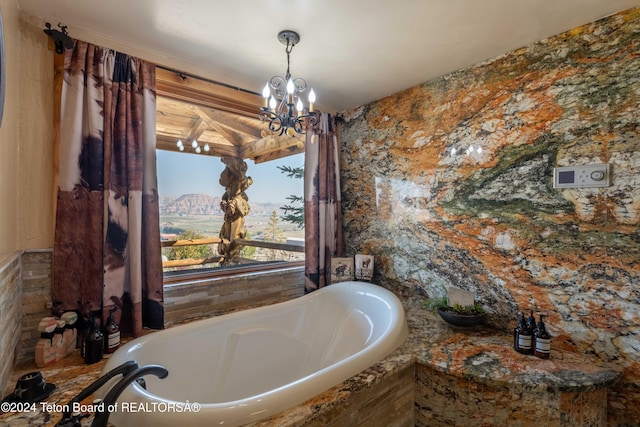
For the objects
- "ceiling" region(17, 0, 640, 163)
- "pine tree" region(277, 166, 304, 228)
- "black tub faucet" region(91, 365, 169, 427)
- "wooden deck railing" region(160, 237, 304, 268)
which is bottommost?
"black tub faucet" region(91, 365, 169, 427)

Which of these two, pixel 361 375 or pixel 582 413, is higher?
pixel 361 375

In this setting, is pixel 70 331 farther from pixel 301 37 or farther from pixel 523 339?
pixel 523 339

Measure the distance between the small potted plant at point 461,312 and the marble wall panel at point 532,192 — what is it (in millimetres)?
107

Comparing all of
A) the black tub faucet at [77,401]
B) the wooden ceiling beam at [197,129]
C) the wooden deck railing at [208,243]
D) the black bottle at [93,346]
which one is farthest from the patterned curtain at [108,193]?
the black tub faucet at [77,401]

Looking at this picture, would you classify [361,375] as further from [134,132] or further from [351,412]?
[134,132]

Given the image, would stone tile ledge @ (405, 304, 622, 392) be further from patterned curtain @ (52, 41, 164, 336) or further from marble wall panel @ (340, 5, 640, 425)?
patterned curtain @ (52, 41, 164, 336)

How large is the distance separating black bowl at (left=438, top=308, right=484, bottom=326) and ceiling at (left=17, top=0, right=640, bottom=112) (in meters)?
1.71

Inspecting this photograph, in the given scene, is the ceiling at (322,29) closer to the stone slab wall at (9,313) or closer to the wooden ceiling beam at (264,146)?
the wooden ceiling beam at (264,146)

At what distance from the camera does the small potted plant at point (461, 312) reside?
177 cm

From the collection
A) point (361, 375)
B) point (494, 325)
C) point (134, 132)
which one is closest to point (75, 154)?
point (134, 132)

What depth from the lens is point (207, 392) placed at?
63.2 inches

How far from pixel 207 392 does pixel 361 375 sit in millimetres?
950

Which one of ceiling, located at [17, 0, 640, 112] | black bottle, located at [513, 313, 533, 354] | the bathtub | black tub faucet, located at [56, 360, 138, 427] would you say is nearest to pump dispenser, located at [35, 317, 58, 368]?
the bathtub

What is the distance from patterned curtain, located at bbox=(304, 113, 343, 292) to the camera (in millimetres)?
2543
